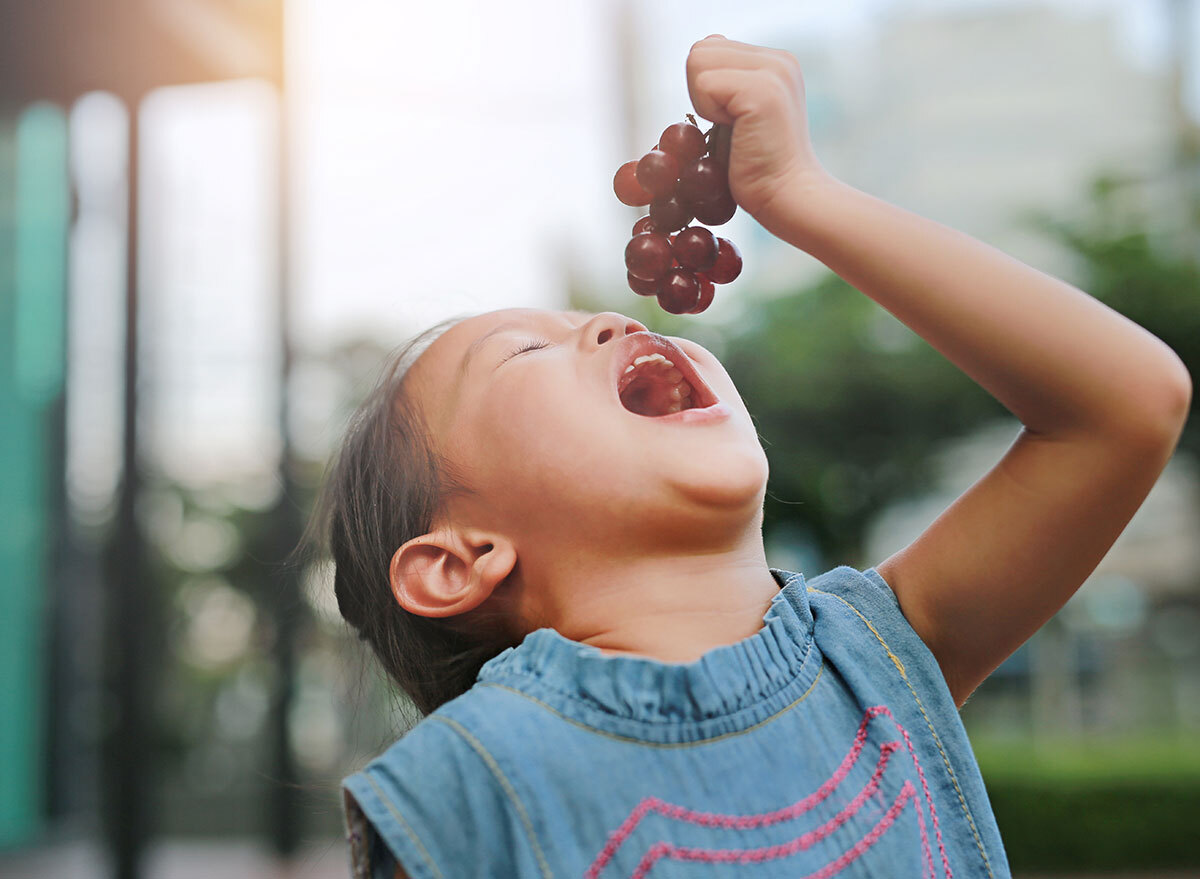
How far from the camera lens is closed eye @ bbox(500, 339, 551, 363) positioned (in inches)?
44.1

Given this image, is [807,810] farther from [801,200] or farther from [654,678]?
[801,200]

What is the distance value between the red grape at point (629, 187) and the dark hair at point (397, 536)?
306 millimetres

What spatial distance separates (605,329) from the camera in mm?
1104

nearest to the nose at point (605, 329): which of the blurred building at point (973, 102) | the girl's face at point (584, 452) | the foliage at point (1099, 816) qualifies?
the girl's face at point (584, 452)

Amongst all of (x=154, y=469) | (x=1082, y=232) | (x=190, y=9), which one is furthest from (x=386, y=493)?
(x=1082, y=232)

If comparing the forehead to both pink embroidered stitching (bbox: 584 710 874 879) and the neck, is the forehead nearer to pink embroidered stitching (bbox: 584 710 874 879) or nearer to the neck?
the neck

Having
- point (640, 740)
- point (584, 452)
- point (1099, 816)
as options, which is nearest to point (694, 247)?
point (584, 452)

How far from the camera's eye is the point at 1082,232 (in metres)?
8.61

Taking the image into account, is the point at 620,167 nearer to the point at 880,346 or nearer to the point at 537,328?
the point at 537,328

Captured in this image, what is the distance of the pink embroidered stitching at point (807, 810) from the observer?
2.82 ft

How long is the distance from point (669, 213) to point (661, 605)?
38 cm

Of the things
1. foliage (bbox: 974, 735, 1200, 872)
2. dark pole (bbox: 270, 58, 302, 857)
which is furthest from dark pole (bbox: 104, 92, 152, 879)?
foliage (bbox: 974, 735, 1200, 872)

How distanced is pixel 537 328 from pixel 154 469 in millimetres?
4519

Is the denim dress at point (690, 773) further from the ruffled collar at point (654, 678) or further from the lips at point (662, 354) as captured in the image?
the lips at point (662, 354)
